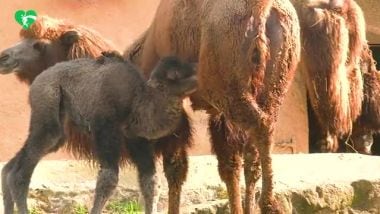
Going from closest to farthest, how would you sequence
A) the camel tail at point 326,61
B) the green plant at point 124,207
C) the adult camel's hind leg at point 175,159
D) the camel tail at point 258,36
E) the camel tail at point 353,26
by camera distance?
1. the camel tail at point 258,36
2. the adult camel's hind leg at point 175,159
3. the camel tail at point 326,61
4. the camel tail at point 353,26
5. the green plant at point 124,207

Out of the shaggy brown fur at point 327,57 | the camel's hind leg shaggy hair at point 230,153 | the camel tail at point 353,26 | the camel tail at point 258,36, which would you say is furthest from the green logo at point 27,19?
the camel tail at point 353,26

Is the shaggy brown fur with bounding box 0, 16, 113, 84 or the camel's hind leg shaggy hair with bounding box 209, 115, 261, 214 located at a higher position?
the shaggy brown fur with bounding box 0, 16, 113, 84

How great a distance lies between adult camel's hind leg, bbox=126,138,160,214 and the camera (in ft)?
15.4

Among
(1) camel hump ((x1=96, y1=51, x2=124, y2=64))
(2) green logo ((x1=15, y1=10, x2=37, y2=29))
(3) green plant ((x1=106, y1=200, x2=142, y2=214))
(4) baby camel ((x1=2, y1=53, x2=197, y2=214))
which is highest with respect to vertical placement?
(2) green logo ((x1=15, y1=10, x2=37, y2=29))

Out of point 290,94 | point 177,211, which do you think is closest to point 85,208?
point 177,211

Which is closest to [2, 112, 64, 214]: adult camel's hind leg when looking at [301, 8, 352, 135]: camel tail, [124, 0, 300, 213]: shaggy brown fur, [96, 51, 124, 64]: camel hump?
[96, 51, 124, 64]: camel hump

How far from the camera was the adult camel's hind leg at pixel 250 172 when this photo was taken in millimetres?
4812

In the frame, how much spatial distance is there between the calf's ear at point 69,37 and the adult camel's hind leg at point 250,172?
4.35 ft

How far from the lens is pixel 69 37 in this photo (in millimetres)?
5379

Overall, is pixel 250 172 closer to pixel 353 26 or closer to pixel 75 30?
pixel 353 26

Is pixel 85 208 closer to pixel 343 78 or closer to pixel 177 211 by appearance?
pixel 177 211

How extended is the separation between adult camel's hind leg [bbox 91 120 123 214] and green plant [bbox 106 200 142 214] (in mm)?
1231

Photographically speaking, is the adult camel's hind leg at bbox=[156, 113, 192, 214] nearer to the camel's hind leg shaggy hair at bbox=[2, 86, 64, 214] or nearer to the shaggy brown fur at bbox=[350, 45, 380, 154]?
the camel's hind leg shaggy hair at bbox=[2, 86, 64, 214]

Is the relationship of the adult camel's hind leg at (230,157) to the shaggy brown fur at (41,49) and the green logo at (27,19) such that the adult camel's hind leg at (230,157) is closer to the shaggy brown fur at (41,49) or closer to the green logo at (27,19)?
the shaggy brown fur at (41,49)
